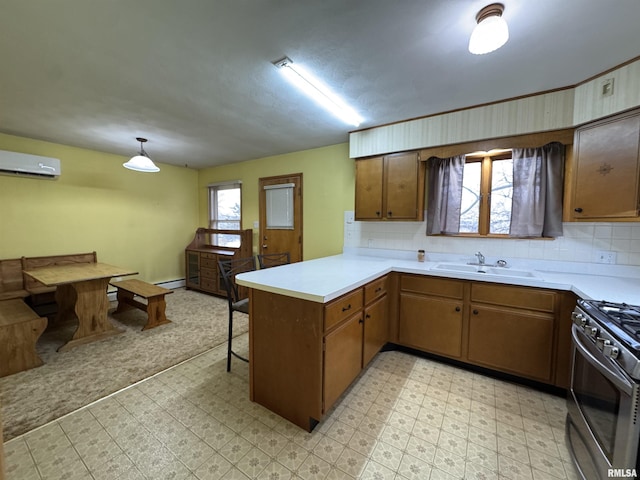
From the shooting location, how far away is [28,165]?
10.9 ft

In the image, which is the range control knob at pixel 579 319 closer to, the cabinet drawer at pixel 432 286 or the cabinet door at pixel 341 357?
the cabinet drawer at pixel 432 286

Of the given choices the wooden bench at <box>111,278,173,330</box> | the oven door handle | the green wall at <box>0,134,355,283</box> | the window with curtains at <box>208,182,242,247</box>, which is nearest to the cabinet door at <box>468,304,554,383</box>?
the oven door handle

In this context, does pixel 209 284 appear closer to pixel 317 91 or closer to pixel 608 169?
pixel 317 91

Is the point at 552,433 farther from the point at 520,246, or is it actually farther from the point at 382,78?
the point at 382,78

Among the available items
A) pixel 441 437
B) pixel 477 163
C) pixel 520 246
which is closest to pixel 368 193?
pixel 477 163

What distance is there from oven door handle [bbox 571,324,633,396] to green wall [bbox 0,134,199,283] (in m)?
5.67

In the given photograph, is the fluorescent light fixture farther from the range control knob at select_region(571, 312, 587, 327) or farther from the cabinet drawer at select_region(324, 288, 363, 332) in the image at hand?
the range control knob at select_region(571, 312, 587, 327)

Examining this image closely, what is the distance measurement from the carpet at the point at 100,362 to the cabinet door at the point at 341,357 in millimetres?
1606

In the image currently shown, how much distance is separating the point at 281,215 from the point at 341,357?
2.83 meters

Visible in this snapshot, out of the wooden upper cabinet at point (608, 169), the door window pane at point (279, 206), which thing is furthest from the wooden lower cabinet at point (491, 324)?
Answer: the door window pane at point (279, 206)

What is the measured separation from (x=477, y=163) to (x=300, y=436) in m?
2.90

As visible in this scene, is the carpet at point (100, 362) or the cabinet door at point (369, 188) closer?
the carpet at point (100, 362)

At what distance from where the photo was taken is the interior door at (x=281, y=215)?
4008 mm

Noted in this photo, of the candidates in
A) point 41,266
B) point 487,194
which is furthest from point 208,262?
point 487,194
